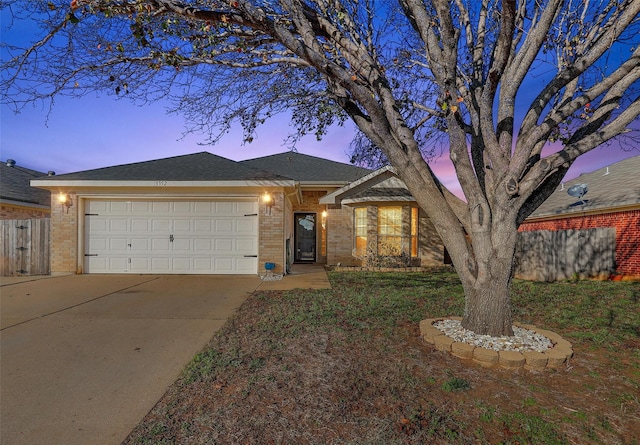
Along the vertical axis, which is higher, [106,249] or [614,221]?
[614,221]

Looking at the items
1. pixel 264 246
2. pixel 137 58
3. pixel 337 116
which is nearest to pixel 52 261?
pixel 264 246

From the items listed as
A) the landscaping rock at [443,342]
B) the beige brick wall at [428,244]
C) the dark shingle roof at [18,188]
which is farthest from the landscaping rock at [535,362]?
the dark shingle roof at [18,188]

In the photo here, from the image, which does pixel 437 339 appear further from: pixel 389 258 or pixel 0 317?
pixel 389 258

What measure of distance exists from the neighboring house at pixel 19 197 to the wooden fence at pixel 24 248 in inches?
98.0

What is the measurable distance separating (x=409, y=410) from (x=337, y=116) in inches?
213

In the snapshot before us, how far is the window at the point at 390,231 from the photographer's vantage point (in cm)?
1197

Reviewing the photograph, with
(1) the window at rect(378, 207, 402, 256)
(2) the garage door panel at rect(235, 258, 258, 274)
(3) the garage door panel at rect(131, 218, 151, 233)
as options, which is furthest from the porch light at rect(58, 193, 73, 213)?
(1) the window at rect(378, 207, 402, 256)

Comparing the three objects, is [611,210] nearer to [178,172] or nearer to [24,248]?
[178,172]

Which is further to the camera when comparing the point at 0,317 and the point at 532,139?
the point at 0,317

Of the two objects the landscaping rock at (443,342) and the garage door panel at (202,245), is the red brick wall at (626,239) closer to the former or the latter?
the landscaping rock at (443,342)

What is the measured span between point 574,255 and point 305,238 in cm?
974

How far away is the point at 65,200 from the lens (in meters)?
9.60

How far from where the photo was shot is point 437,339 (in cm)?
390

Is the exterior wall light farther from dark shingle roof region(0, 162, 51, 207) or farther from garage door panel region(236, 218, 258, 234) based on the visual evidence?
dark shingle roof region(0, 162, 51, 207)
